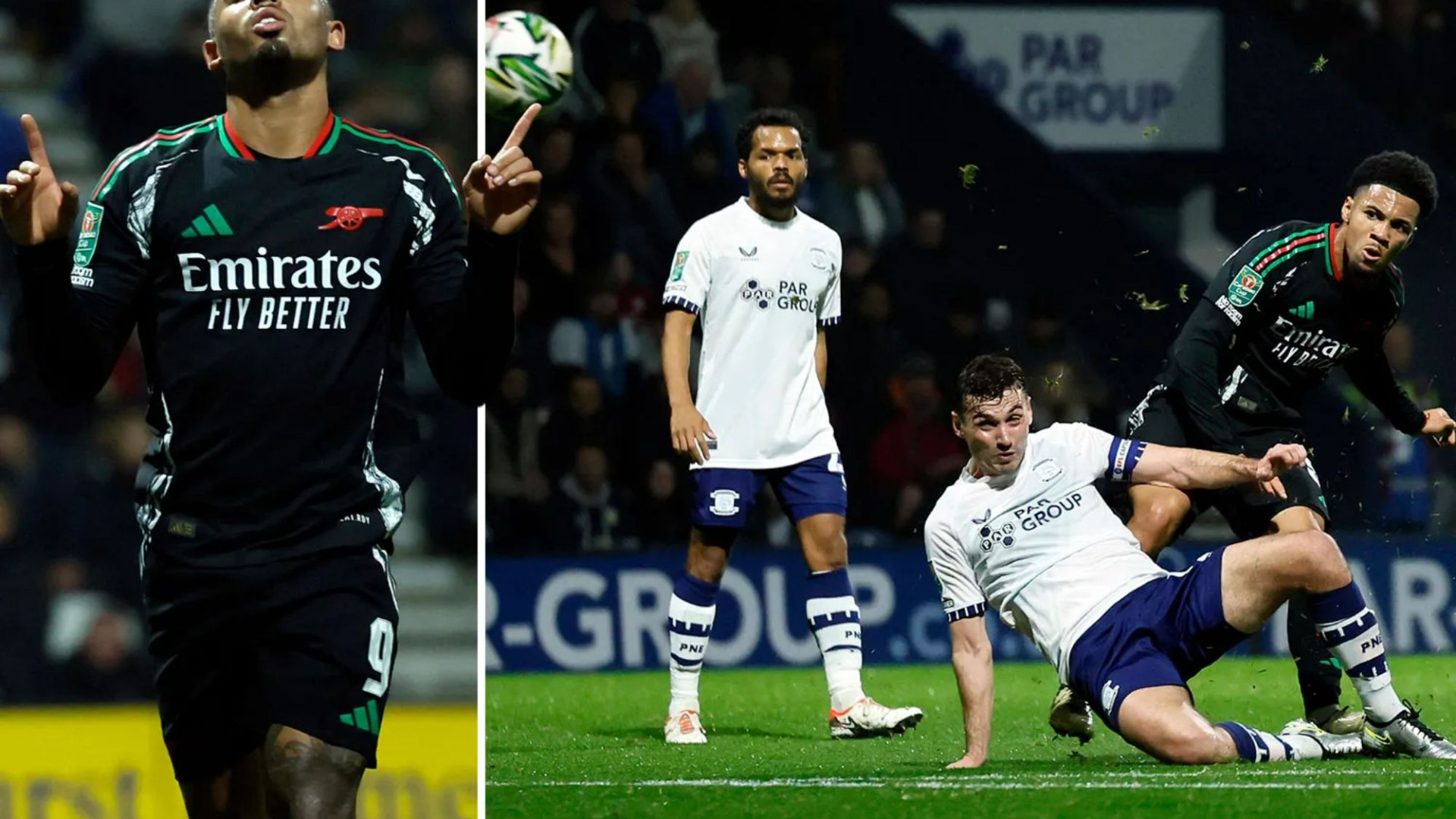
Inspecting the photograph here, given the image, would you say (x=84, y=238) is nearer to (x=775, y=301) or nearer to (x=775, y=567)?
(x=775, y=301)

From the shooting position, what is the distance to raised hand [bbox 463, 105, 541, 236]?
136 inches

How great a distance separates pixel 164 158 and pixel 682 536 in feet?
24.7

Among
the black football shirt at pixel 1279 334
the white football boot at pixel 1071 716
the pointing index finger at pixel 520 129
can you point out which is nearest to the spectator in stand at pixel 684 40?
the black football shirt at pixel 1279 334

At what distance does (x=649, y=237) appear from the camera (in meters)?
12.2

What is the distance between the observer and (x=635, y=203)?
12234mm

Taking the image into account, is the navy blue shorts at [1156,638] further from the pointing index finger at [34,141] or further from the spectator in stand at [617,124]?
the spectator in stand at [617,124]

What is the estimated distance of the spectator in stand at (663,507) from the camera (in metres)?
11.2

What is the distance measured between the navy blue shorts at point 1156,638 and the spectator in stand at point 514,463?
5.46 m

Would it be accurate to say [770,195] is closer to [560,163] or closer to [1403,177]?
[1403,177]

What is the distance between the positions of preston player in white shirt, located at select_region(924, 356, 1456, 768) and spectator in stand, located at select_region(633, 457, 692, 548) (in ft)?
16.9

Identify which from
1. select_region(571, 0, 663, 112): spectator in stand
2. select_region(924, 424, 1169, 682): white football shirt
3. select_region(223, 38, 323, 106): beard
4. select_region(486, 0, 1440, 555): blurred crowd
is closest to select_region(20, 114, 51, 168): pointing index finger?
select_region(223, 38, 323, 106): beard

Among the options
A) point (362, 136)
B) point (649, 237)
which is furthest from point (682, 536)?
point (362, 136)

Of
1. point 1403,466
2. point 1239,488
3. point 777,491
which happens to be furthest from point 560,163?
point 1239,488

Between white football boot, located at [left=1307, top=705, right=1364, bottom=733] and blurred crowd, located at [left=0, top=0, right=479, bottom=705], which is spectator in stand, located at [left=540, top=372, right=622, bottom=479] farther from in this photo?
white football boot, located at [left=1307, top=705, right=1364, bottom=733]
